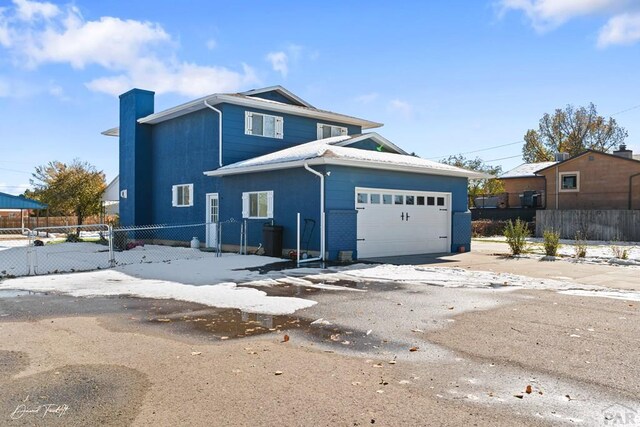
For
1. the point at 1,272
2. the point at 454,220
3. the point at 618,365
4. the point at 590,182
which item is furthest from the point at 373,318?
the point at 590,182

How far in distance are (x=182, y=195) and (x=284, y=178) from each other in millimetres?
7291

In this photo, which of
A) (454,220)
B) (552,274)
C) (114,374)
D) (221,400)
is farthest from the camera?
(454,220)

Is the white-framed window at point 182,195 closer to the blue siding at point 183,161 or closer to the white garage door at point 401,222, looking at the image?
the blue siding at point 183,161

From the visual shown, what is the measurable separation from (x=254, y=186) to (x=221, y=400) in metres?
13.4

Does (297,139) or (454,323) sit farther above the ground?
(297,139)

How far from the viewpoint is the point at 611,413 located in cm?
374

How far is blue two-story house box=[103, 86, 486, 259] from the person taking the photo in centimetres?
1480

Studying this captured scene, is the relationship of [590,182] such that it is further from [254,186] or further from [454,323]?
[454,323]

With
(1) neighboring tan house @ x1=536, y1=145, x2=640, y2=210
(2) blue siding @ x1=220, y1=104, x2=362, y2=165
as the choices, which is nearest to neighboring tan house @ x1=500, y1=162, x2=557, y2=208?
(1) neighboring tan house @ x1=536, y1=145, x2=640, y2=210

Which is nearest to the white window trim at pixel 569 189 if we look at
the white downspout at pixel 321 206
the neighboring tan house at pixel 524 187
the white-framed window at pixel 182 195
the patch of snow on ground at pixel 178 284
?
the neighboring tan house at pixel 524 187

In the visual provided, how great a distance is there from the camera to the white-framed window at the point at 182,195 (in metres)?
20.6

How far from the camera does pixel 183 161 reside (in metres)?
20.9

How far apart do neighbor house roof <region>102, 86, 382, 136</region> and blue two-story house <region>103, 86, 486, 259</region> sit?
2.3 inches

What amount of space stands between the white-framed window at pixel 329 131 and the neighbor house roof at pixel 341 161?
4070 millimetres
